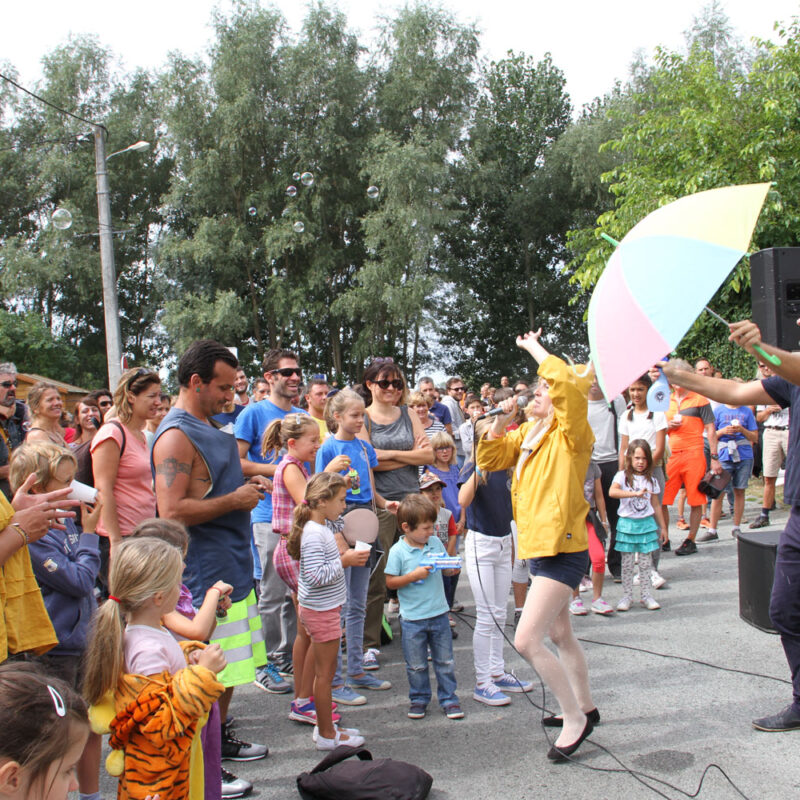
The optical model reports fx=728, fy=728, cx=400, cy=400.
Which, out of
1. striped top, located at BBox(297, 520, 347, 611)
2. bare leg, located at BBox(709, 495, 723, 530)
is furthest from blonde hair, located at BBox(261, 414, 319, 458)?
bare leg, located at BBox(709, 495, 723, 530)

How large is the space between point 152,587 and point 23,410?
3.99 metres

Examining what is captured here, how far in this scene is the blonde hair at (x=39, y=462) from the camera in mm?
3092

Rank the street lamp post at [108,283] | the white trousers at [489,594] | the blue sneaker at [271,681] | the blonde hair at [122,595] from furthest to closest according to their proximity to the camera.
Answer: the street lamp post at [108,283]
the blue sneaker at [271,681]
the white trousers at [489,594]
the blonde hair at [122,595]

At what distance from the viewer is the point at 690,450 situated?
8320 mm

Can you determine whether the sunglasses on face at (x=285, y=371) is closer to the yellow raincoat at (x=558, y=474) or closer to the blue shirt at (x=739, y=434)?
the yellow raincoat at (x=558, y=474)

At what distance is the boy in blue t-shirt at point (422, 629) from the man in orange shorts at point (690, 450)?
16.0 feet

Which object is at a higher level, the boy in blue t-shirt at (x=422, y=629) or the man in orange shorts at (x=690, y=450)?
the man in orange shorts at (x=690, y=450)

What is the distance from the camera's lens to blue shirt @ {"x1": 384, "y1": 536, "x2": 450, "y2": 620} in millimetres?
4199

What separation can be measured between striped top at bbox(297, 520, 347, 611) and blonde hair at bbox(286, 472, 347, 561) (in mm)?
55

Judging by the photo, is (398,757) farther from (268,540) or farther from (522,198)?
(522,198)

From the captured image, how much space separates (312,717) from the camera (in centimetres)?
407

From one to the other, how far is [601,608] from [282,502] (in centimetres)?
302

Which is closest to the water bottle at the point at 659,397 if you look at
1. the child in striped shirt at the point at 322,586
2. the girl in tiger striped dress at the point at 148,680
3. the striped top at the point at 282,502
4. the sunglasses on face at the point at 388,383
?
the sunglasses on face at the point at 388,383

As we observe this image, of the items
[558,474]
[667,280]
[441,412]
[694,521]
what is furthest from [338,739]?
[694,521]
